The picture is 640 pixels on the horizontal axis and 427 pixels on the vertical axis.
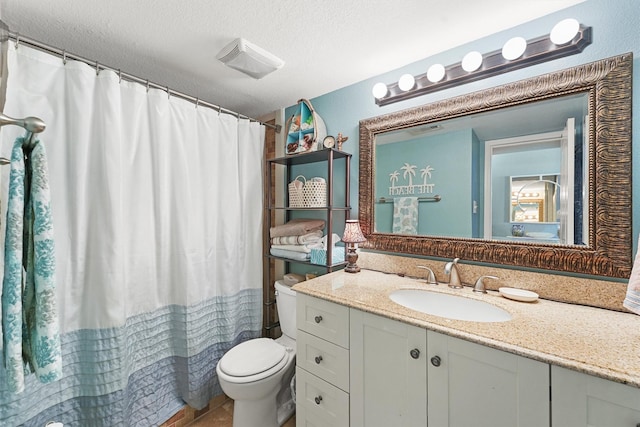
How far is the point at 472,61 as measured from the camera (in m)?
1.31

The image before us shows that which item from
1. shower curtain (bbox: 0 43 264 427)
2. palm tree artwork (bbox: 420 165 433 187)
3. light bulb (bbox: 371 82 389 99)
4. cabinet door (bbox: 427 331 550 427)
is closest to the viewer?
cabinet door (bbox: 427 331 550 427)

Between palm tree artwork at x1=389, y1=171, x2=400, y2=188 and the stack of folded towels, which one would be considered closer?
palm tree artwork at x1=389, y1=171, x2=400, y2=188

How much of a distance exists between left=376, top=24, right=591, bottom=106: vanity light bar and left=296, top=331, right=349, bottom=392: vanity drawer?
1436mm

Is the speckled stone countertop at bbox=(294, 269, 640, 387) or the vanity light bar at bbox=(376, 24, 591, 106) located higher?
the vanity light bar at bbox=(376, 24, 591, 106)

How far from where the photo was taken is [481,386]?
0.85 meters

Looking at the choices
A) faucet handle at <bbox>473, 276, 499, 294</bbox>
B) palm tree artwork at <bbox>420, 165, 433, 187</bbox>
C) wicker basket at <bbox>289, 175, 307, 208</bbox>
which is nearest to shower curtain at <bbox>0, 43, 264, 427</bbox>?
wicker basket at <bbox>289, 175, 307, 208</bbox>

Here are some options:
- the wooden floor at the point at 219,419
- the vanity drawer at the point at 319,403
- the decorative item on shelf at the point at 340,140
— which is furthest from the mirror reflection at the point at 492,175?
the wooden floor at the point at 219,419

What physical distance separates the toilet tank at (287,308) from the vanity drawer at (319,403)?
1.53 feet

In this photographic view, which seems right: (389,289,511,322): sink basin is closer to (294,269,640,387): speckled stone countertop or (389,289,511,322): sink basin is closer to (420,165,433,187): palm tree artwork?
(294,269,640,387): speckled stone countertop

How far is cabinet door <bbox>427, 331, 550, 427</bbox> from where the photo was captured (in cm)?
77

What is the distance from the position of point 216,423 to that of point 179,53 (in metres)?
2.25

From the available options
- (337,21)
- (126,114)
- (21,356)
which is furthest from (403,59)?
(21,356)

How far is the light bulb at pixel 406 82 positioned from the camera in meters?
1.51

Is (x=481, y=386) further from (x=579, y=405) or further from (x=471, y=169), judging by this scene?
(x=471, y=169)
